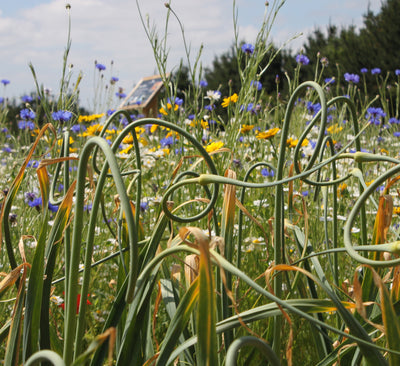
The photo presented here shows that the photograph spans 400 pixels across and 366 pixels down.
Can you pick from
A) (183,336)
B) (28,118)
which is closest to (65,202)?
(183,336)

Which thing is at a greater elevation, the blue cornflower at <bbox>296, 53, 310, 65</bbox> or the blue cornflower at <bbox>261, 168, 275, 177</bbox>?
the blue cornflower at <bbox>296, 53, 310, 65</bbox>

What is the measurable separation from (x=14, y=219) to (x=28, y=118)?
3.43ft

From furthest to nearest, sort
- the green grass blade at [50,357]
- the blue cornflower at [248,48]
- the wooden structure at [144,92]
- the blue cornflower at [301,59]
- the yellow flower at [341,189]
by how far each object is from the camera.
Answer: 1. the wooden structure at [144,92]
2. the blue cornflower at [301,59]
3. the blue cornflower at [248,48]
4. the yellow flower at [341,189]
5. the green grass blade at [50,357]

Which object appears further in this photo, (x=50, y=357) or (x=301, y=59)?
(x=301, y=59)

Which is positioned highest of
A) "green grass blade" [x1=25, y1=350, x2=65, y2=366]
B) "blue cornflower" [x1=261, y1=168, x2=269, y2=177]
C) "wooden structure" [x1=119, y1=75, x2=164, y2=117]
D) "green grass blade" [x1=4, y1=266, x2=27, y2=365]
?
"wooden structure" [x1=119, y1=75, x2=164, y2=117]

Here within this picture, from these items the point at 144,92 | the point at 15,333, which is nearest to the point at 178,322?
the point at 15,333

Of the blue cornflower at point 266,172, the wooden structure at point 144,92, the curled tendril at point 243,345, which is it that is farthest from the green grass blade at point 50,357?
the wooden structure at point 144,92

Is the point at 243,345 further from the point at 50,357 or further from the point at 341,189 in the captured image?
the point at 341,189

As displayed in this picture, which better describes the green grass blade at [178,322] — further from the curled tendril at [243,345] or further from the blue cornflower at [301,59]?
the blue cornflower at [301,59]

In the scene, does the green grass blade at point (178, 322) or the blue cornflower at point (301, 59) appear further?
the blue cornflower at point (301, 59)

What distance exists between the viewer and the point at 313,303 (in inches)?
23.6

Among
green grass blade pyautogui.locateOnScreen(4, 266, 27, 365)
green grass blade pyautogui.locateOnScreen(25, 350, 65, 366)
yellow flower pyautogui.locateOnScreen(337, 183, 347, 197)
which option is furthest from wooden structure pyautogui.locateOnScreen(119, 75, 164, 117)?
green grass blade pyautogui.locateOnScreen(25, 350, 65, 366)

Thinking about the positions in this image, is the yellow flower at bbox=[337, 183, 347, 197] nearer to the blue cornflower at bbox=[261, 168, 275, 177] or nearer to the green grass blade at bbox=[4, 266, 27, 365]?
the blue cornflower at bbox=[261, 168, 275, 177]

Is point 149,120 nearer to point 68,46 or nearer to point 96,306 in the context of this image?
point 68,46
